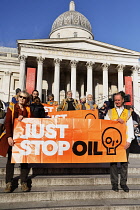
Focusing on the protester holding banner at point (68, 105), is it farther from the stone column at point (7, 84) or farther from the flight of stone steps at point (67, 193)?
the stone column at point (7, 84)

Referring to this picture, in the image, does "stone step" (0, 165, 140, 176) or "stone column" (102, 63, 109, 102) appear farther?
"stone column" (102, 63, 109, 102)

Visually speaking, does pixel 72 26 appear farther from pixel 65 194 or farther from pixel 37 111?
pixel 65 194

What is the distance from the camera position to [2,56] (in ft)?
106

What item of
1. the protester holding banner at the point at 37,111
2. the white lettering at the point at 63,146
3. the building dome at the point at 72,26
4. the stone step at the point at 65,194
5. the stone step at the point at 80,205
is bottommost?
the stone step at the point at 80,205

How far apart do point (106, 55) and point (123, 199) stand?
27.4m

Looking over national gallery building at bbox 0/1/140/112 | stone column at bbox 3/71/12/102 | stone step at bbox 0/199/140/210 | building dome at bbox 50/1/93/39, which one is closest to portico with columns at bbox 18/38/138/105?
national gallery building at bbox 0/1/140/112

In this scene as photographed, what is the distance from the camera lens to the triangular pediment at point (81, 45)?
2722 cm

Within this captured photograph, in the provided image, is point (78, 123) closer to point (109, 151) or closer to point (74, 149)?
point (74, 149)

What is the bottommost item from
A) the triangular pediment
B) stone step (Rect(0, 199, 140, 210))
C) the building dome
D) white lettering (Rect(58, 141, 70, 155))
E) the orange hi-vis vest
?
stone step (Rect(0, 199, 140, 210))

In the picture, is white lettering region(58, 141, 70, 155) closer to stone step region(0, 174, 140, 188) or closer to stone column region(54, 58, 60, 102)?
stone step region(0, 174, 140, 188)

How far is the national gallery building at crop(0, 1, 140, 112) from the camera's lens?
26.6 metres

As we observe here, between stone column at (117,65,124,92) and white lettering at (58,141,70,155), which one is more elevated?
stone column at (117,65,124,92)


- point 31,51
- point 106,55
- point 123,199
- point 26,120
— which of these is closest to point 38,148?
point 26,120

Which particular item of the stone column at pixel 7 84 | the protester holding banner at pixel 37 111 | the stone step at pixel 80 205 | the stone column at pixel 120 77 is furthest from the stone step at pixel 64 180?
the stone column at pixel 7 84
